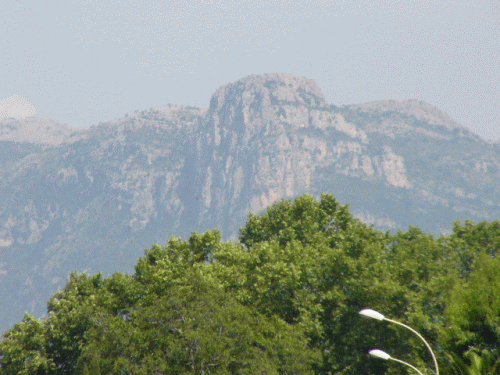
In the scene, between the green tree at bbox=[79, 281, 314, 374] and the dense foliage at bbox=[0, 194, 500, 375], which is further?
the green tree at bbox=[79, 281, 314, 374]

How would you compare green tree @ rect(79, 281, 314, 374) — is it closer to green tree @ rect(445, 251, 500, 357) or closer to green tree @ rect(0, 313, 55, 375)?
green tree @ rect(0, 313, 55, 375)

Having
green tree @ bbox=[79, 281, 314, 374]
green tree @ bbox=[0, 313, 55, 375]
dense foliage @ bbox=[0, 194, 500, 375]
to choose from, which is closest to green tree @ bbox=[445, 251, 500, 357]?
dense foliage @ bbox=[0, 194, 500, 375]

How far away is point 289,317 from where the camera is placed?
42.4m

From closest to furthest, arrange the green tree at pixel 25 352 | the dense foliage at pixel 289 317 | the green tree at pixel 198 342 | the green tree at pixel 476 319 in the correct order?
the green tree at pixel 476 319 → the dense foliage at pixel 289 317 → the green tree at pixel 198 342 → the green tree at pixel 25 352

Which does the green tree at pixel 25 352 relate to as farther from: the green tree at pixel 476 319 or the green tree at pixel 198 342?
the green tree at pixel 476 319

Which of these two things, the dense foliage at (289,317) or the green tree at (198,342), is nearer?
the dense foliage at (289,317)

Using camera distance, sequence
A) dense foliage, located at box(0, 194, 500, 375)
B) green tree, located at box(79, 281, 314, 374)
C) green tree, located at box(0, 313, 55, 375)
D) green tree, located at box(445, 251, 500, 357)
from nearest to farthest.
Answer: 1. green tree, located at box(445, 251, 500, 357)
2. dense foliage, located at box(0, 194, 500, 375)
3. green tree, located at box(79, 281, 314, 374)
4. green tree, located at box(0, 313, 55, 375)

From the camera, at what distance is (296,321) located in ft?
135

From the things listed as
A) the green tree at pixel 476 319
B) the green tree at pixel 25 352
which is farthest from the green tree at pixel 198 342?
the green tree at pixel 476 319

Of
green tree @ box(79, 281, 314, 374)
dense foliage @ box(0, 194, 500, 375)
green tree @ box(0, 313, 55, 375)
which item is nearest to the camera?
dense foliage @ box(0, 194, 500, 375)

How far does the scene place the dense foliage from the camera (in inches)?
963

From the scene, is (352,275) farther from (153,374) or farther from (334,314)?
(153,374)

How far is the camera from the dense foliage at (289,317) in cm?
2445

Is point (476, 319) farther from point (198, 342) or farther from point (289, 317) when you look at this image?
point (289, 317)
